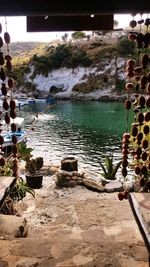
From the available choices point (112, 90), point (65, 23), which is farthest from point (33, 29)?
point (112, 90)

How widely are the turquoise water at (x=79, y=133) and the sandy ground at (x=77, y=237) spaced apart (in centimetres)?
611

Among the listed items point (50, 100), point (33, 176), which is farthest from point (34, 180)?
point (50, 100)

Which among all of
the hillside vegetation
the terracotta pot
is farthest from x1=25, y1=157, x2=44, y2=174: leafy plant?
the hillside vegetation

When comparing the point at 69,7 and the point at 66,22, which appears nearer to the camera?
the point at 69,7

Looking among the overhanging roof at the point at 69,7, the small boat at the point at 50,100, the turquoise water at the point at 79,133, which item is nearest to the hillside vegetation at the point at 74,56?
the small boat at the point at 50,100

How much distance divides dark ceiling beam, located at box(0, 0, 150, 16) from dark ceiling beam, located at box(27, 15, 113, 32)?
670 mm

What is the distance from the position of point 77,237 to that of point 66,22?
311 cm

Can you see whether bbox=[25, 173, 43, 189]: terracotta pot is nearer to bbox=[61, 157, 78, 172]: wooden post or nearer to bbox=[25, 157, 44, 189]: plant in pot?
bbox=[25, 157, 44, 189]: plant in pot

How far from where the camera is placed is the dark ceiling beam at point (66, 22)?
3.85 meters

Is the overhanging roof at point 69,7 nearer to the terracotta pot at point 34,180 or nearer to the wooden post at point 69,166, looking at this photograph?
the terracotta pot at point 34,180

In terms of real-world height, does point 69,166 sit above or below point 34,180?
above

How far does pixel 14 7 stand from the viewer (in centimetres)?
316

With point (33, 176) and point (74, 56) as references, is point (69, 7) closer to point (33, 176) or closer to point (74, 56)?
point (33, 176)

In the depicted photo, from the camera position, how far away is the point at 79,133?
31.4 metres
